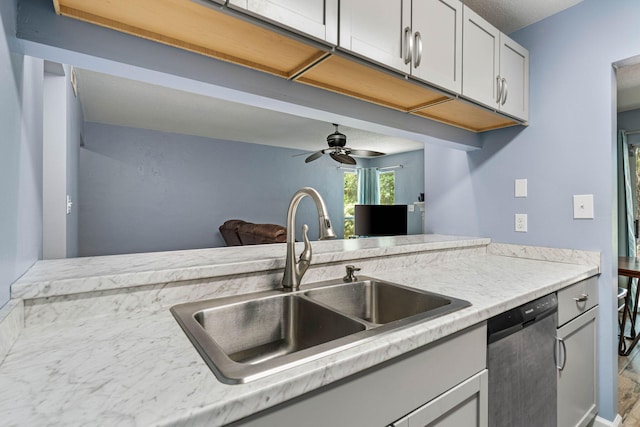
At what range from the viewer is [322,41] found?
1057mm

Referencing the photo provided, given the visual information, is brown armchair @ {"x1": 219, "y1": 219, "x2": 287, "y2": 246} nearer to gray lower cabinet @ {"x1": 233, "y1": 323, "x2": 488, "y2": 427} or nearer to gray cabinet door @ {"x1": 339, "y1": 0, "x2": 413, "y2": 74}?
gray cabinet door @ {"x1": 339, "y1": 0, "x2": 413, "y2": 74}

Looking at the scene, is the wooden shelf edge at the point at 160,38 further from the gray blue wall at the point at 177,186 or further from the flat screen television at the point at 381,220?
the gray blue wall at the point at 177,186

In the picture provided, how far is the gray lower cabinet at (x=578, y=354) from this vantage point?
55.7 inches

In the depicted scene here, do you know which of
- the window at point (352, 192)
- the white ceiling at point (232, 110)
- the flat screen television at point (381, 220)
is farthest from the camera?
the window at point (352, 192)

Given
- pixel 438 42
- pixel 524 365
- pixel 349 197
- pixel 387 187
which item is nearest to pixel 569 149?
pixel 438 42

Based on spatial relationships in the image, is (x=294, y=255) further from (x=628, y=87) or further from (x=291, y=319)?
(x=628, y=87)

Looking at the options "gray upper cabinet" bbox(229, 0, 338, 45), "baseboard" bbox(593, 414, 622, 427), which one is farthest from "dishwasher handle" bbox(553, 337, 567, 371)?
"gray upper cabinet" bbox(229, 0, 338, 45)

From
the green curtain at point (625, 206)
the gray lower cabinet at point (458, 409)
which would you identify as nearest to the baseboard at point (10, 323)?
the gray lower cabinet at point (458, 409)

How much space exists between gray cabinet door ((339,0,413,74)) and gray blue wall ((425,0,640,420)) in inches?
47.0

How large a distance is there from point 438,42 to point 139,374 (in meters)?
1.62

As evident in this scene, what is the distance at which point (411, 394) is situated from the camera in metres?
0.80

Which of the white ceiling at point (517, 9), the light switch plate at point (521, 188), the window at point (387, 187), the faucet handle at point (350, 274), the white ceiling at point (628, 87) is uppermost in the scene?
the white ceiling at point (517, 9)

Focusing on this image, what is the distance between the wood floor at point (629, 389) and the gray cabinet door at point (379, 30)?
232 centimetres

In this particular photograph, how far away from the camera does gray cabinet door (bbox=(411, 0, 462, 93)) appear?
4.38 feet
